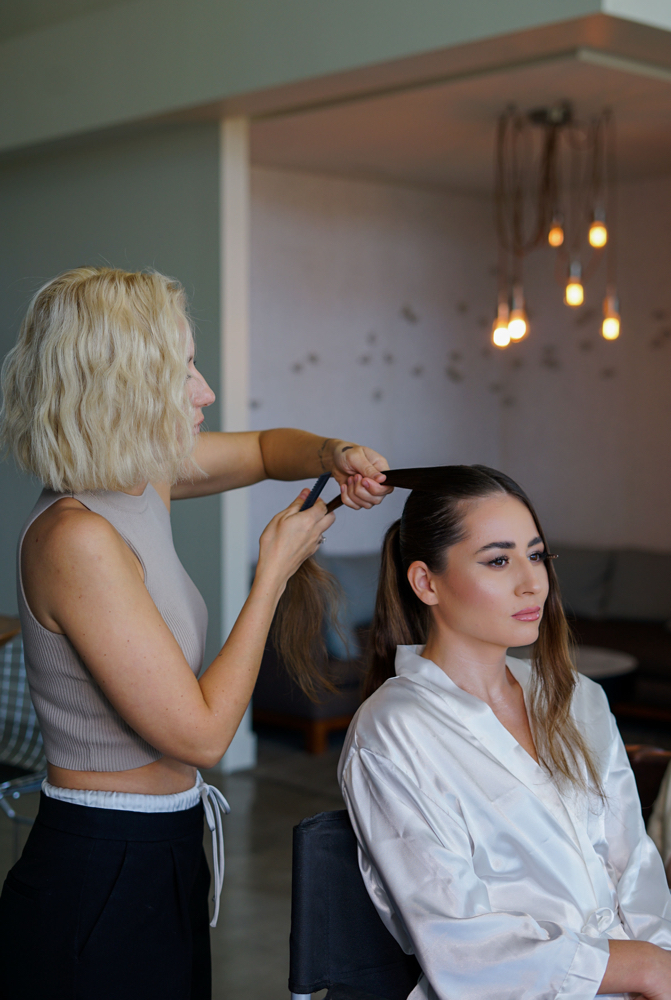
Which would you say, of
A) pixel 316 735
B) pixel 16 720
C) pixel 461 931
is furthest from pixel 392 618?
pixel 316 735

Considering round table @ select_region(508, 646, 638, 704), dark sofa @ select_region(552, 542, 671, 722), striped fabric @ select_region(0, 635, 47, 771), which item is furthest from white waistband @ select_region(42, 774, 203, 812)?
dark sofa @ select_region(552, 542, 671, 722)

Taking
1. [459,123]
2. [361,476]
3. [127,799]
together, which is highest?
[459,123]

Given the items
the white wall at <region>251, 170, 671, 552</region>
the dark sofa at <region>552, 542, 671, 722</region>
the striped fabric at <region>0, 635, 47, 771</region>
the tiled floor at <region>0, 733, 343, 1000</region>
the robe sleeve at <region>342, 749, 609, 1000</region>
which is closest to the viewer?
the robe sleeve at <region>342, 749, 609, 1000</region>

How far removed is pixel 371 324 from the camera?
21.1 feet

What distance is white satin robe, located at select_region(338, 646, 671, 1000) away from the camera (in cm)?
144

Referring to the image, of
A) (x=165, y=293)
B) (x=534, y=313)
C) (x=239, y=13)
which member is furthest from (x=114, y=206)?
(x=165, y=293)

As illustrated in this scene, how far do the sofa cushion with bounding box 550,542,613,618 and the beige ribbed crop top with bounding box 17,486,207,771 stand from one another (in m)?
4.91

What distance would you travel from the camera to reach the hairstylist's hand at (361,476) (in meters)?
1.76

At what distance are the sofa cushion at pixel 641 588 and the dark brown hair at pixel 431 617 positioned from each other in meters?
4.34

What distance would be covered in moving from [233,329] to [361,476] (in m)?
2.84

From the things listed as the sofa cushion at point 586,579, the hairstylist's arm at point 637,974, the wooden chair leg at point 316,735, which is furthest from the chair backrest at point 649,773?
the sofa cushion at point 586,579

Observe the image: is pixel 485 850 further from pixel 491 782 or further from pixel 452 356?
pixel 452 356

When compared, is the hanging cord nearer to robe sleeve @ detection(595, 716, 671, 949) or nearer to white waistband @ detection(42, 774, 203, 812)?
white waistband @ detection(42, 774, 203, 812)

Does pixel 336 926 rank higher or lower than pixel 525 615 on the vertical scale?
lower
